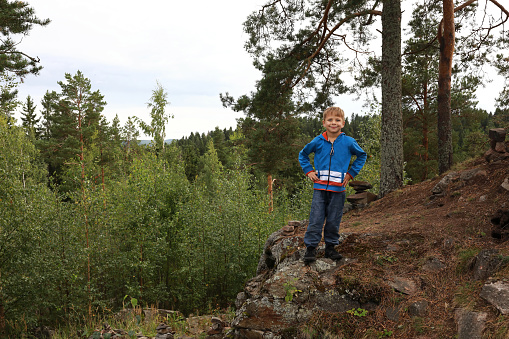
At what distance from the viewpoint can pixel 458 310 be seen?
10.7 ft

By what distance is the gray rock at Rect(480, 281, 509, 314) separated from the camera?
2960mm

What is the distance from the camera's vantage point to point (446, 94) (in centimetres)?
999

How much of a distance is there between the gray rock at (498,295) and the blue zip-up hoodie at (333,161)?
1.82 metres

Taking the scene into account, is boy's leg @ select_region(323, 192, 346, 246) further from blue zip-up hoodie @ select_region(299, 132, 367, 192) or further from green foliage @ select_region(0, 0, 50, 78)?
green foliage @ select_region(0, 0, 50, 78)

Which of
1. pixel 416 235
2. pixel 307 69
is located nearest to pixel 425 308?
pixel 416 235

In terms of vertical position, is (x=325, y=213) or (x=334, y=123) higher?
(x=334, y=123)

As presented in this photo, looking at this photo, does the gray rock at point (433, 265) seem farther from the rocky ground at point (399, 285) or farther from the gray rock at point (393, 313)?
the gray rock at point (393, 313)

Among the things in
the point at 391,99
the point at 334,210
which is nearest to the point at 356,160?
the point at 334,210

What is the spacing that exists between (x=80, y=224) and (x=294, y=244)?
9.32 meters

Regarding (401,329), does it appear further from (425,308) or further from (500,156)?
(500,156)

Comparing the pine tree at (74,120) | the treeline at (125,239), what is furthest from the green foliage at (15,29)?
the pine tree at (74,120)

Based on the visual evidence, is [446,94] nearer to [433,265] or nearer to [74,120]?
[433,265]

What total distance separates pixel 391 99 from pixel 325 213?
6.09 meters

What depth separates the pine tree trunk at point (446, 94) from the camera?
985 cm
